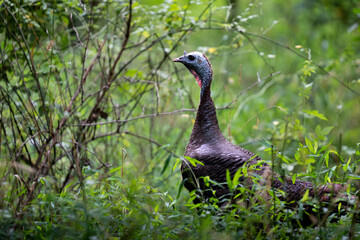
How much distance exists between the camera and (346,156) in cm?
444

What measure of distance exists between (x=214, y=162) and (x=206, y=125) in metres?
0.38

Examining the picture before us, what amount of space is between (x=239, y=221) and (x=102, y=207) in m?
0.83

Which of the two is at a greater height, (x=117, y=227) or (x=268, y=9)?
(x=268, y=9)

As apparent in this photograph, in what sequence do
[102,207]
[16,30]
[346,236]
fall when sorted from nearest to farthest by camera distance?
[346,236] → [102,207] → [16,30]

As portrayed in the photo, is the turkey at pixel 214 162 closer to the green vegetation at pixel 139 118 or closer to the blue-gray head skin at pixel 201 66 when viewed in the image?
the blue-gray head skin at pixel 201 66

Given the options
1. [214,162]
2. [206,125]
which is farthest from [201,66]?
[214,162]

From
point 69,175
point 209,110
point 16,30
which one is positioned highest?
point 16,30

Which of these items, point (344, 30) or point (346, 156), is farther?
point (344, 30)

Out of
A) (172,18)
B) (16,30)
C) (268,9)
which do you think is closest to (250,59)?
(268,9)

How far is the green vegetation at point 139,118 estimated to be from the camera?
273cm

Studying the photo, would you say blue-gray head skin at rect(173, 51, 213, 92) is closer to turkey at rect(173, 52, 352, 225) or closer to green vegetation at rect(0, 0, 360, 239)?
turkey at rect(173, 52, 352, 225)

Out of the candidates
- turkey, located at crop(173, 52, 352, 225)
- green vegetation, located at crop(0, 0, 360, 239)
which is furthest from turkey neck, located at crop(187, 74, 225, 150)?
green vegetation, located at crop(0, 0, 360, 239)

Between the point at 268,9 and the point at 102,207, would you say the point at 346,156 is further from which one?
the point at 268,9

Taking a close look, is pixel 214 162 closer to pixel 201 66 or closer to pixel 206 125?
pixel 206 125
